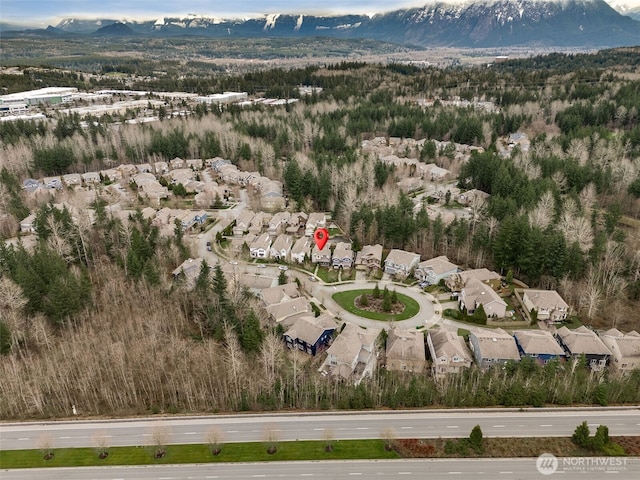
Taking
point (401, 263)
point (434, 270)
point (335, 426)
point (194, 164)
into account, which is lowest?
point (335, 426)

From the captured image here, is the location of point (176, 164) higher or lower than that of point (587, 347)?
higher

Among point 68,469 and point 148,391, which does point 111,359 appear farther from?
point 68,469

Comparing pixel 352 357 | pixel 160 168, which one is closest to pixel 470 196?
pixel 352 357

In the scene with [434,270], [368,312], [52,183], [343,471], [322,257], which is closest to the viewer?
[343,471]

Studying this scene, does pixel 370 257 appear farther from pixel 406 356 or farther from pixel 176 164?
pixel 176 164

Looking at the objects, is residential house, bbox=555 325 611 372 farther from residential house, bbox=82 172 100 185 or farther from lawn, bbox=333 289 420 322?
residential house, bbox=82 172 100 185

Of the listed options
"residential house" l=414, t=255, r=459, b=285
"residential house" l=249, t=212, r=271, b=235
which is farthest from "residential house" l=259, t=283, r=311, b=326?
"residential house" l=249, t=212, r=271, b=235

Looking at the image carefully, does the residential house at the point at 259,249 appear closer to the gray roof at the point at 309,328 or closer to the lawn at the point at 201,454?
the gray roof at the point at 309,328

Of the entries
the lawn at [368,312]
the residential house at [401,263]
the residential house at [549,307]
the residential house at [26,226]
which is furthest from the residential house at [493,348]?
the residential house at [26,226]
